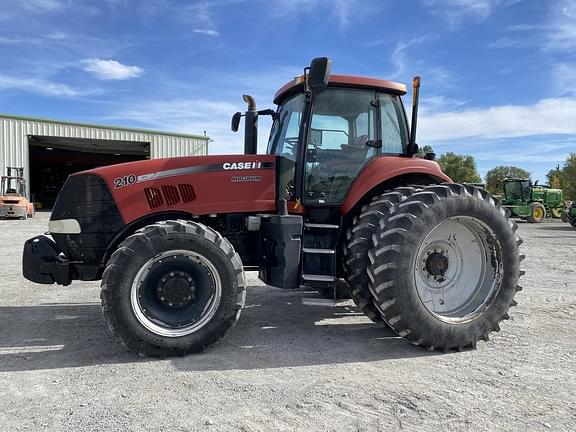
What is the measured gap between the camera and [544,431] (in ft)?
9.16

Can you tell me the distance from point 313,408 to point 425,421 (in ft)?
2.35

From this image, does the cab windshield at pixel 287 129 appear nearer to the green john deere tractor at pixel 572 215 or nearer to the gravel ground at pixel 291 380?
the gravel ground at pixel 291 380

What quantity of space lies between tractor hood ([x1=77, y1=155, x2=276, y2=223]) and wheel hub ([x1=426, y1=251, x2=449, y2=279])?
1648mm

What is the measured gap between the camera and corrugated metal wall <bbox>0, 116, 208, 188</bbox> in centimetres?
2652

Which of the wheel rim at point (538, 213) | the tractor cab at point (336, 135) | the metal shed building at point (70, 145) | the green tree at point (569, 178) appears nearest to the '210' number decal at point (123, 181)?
the tractor cab at point (336, 135)

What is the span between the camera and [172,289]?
4.04 meters

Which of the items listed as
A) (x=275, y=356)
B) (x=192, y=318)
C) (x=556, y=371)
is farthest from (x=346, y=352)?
(x=556, y=371)

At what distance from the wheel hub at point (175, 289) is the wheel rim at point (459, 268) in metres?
2.15

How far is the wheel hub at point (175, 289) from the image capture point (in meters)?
4.05

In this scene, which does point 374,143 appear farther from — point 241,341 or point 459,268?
point 241,341

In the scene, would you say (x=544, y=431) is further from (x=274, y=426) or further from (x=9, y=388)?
(x=9, y=388)

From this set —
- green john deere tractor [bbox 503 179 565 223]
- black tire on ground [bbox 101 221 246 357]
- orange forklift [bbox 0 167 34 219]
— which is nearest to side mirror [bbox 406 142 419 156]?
black tire on ground [bbox 101 221 246 357]

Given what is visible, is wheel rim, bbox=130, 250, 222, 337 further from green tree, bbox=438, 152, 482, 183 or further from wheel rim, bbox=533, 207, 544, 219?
green tree, bbox=438, 152, 482, 183

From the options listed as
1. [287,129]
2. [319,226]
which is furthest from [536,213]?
[319,226]
